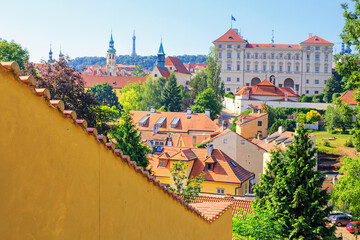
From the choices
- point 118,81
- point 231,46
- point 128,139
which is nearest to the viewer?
point 128,139

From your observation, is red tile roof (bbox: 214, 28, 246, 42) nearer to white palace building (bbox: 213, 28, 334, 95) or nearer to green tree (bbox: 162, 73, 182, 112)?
white palace building (bbox: 213, 28, 334, 95)

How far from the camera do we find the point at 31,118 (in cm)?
500

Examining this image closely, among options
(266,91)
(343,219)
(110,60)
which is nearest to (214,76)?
(266,91)

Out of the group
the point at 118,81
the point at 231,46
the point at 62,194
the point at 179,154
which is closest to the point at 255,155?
the point at 179,154

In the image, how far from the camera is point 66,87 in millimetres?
21766

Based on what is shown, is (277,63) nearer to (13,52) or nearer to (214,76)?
(214,76)

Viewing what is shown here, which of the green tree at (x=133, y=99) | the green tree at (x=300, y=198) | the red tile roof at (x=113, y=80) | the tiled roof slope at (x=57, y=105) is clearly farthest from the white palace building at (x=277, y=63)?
the tiled roof slope at (x=57, y=105)

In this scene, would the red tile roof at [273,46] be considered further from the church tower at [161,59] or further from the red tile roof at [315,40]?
the church tower at [161,59]

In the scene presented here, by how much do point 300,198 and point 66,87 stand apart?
1175cm

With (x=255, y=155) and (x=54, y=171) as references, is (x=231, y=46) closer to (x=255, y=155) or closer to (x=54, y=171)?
(x=255, y=155)

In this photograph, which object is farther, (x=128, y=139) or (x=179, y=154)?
(x=179, y=154)

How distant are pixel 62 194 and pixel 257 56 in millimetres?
113109

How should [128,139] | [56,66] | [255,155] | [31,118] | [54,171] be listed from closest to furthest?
[31,118] → [54,171] → [56,66] → [128,139] → [255,155]

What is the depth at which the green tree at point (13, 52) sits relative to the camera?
33125 mm
